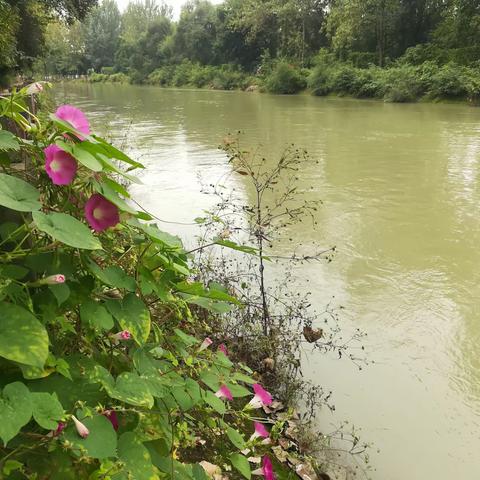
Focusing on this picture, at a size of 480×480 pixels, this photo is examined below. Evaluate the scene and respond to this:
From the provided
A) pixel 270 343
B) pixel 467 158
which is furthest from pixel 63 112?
pixel 467 158

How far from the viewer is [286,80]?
26.3 metres

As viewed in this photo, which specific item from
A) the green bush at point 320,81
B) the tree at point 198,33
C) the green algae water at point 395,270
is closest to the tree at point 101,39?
the tree at point 198,33

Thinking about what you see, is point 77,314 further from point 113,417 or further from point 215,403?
point 215,403

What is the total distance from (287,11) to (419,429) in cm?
3214

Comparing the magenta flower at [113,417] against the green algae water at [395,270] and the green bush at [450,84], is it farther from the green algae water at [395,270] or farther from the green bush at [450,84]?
the green bush at [450,84]

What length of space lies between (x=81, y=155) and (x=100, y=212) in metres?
0.11

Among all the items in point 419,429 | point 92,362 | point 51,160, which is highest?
point 51,160

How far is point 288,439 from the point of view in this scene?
2.00 m

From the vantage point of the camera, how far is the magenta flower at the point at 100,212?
808 mm

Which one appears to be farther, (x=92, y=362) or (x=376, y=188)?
(x=376, y=188)

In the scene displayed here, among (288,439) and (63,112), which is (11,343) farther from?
(288,439)

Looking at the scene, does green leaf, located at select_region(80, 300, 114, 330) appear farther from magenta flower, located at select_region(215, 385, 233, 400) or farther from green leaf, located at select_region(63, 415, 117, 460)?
magenta flower, located at select_region(215, 385, 233, 400)

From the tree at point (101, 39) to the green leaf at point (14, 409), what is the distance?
214ft

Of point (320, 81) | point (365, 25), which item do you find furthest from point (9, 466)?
point (365, 25)
